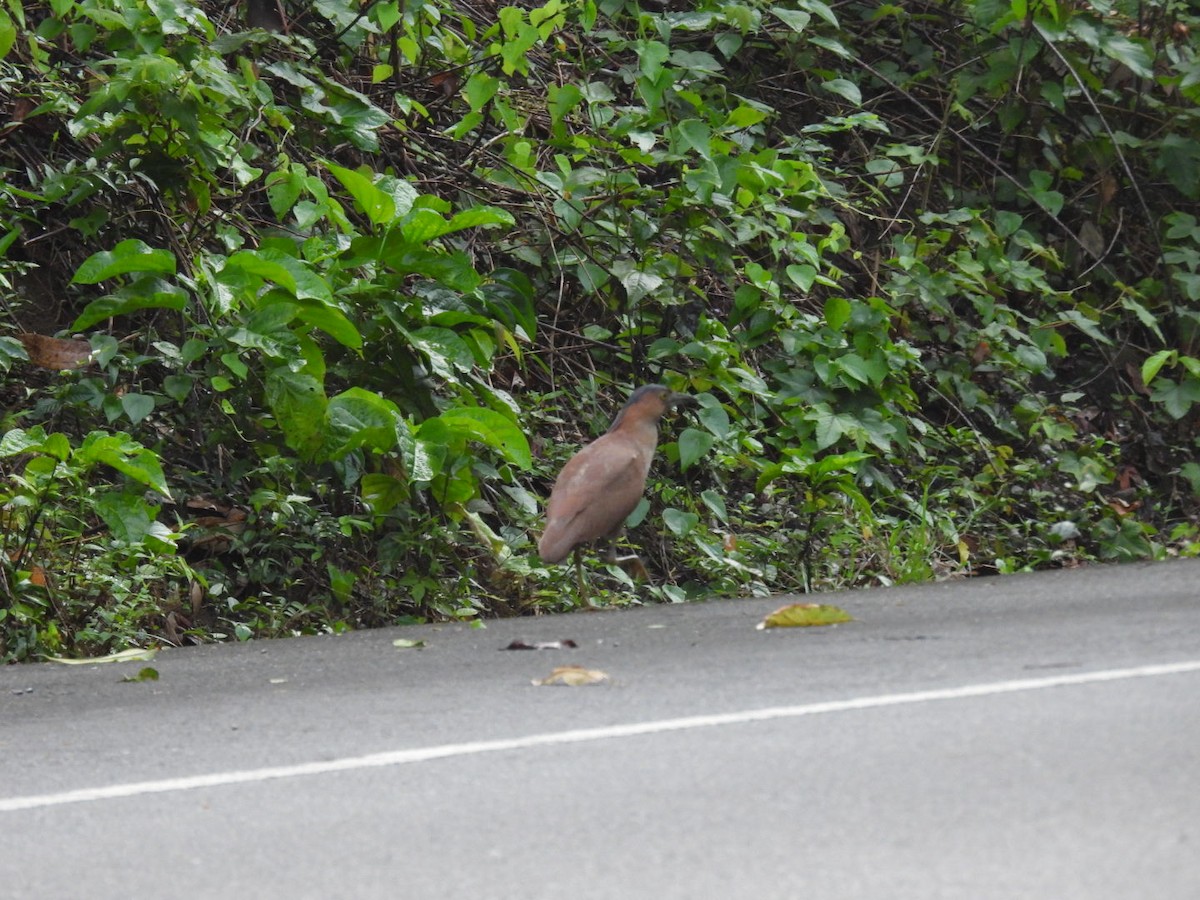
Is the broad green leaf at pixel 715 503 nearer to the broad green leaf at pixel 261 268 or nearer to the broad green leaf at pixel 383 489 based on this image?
the broad green leaf at pixel 383 489

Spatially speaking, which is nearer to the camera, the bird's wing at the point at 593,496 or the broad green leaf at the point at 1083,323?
the bird's wing at the point at 593,496

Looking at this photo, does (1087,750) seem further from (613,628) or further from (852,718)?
(613,628)

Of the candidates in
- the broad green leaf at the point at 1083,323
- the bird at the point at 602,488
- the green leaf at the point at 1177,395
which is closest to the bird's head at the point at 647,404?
the bird at the point at 602,488

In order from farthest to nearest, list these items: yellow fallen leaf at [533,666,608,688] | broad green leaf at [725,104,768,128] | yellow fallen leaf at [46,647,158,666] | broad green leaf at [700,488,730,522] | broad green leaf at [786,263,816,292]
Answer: broad green leaf at [725,104,768,128] → broad green leaf at [786,263,816,292] → broad green leaf at [700,488,730,522] → yellow fallen leaf at [46,647,158,666] → yellow fallen leaf at [533,666,608,688]

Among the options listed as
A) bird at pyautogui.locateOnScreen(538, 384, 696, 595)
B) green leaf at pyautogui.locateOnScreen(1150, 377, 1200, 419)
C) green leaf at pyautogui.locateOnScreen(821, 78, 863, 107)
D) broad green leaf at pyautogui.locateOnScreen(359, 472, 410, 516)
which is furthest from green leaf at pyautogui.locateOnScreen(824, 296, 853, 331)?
broad green leaf at pyautogui.locateOnScreen(359, 472, 410, 516)

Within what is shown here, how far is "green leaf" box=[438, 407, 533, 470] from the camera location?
801 centimetres

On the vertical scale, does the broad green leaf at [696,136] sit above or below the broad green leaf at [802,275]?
above

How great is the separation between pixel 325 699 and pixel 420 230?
3.51 meters

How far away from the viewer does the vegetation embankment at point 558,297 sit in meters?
8.38

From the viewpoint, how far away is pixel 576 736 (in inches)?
184

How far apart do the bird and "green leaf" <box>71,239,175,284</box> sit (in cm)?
210

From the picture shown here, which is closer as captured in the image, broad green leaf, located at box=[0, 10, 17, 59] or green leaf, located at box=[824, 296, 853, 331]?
broad green leaf, located at box=[0, 10, 17, 59]

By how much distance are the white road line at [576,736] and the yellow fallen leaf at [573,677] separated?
720 millimetres

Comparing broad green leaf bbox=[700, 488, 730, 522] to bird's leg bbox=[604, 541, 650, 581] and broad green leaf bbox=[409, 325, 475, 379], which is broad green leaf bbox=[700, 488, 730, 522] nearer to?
bird's leg bbox=[604, 541, 650, 581]
